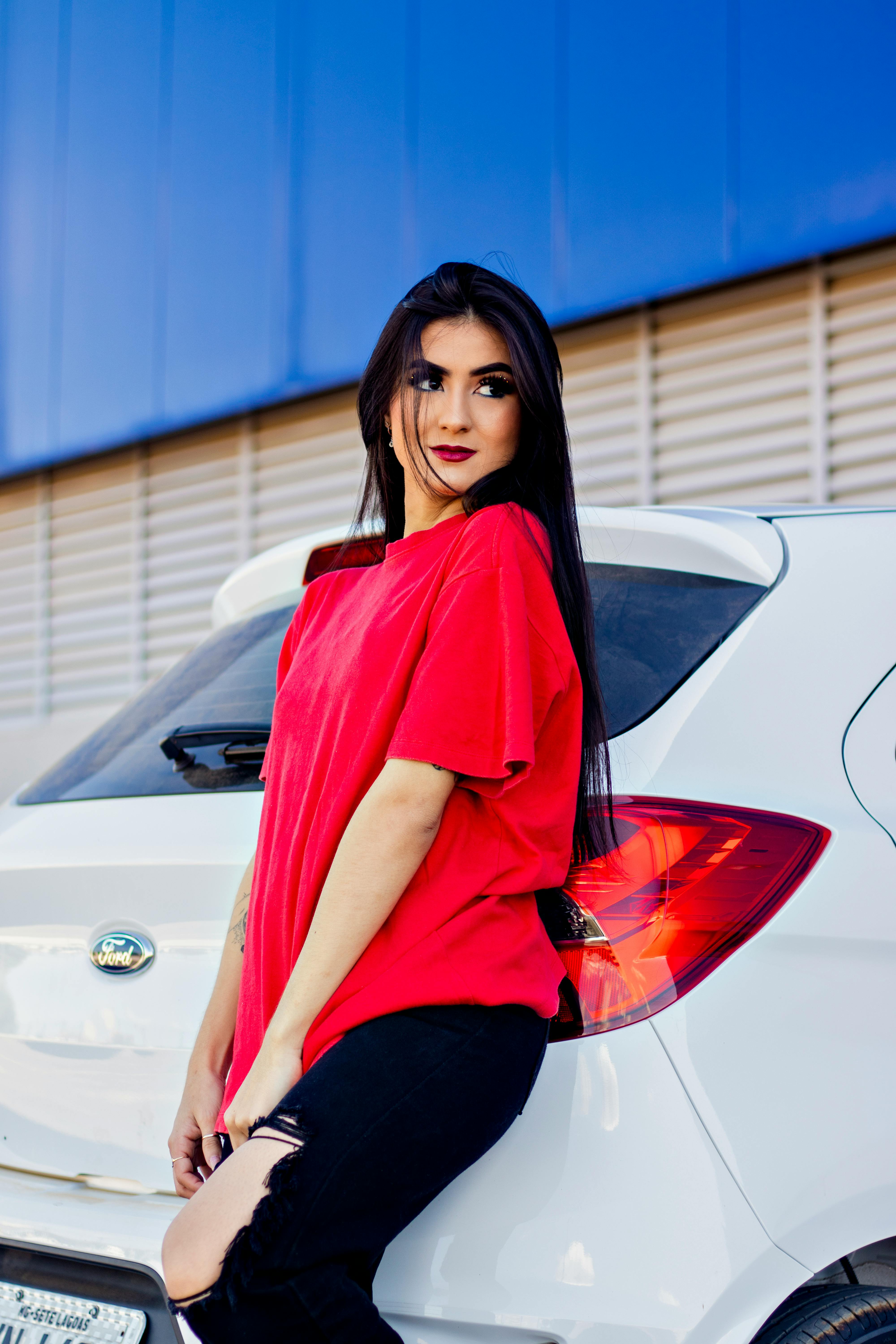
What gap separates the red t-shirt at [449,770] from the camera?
1.37 metres

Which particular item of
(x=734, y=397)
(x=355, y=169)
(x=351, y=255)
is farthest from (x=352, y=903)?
(x=355, y=169)

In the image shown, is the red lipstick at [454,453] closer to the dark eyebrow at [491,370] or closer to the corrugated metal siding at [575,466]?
the dark eyebrow at [491,370]

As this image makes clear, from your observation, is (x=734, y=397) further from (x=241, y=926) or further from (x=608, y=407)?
(x=241, y=926)

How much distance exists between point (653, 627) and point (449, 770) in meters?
0.53

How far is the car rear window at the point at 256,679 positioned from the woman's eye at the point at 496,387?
0.36 metres

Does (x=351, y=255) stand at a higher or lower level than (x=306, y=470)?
higher

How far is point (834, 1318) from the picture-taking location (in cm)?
147

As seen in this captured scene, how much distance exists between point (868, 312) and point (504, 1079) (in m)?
5.27

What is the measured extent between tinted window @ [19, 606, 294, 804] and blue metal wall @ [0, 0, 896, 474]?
4287 millimetres

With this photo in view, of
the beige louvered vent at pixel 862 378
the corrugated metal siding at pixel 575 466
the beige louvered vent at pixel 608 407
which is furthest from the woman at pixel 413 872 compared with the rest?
the beige louvered vent at pixel 608 407

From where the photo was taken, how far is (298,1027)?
4.54 feet

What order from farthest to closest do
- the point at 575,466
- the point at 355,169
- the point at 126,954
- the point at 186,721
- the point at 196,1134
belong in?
the point at 355,169 < the point at 575,466 < the point at 186,721 < the point at 126,954 < the point at 196,1134

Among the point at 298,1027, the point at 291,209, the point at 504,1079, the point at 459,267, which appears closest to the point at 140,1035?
the point at 298,1027

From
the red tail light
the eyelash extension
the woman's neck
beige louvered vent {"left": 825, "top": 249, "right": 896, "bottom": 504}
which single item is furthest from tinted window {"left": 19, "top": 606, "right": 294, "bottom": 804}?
beige louvered vent {"left": 825, "top": 249, "right": 896, "bottom": 504}
